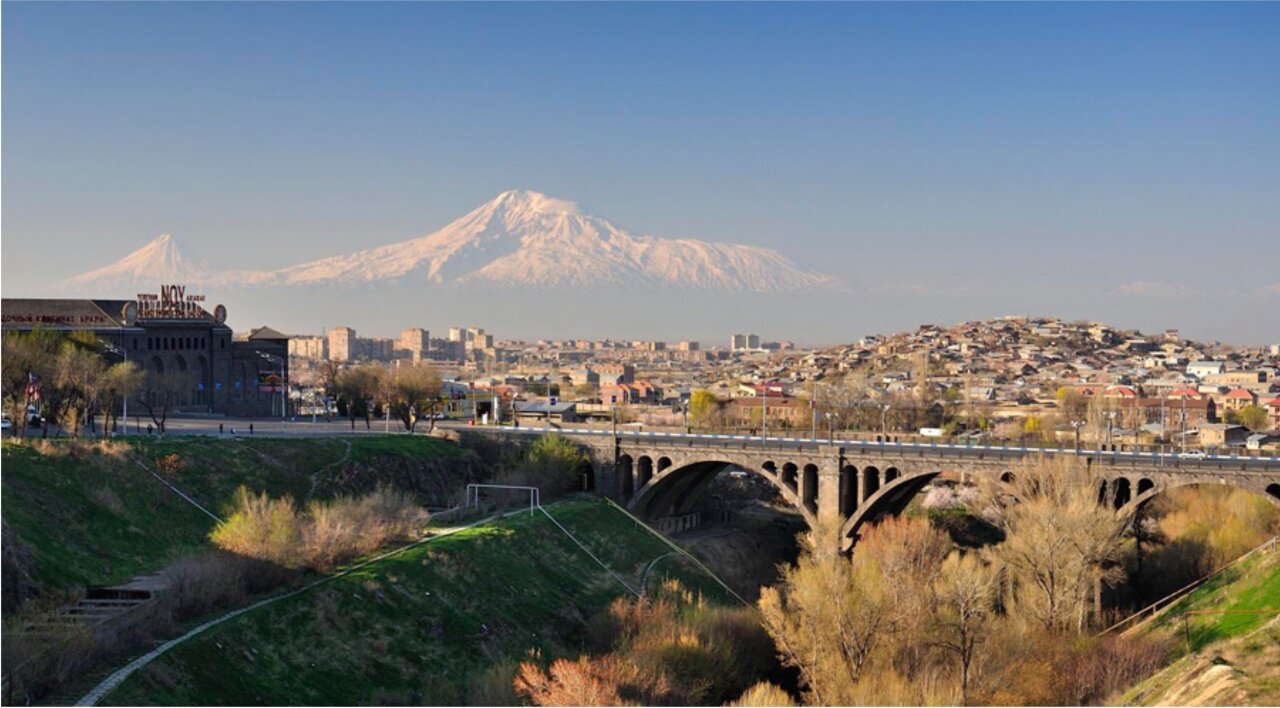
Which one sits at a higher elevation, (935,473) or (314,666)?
(935,473)

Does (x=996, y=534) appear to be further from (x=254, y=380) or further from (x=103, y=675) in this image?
(x=103, y=675)

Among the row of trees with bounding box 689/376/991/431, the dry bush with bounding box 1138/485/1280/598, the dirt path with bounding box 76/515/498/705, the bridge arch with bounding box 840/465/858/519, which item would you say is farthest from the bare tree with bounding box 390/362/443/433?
the dry bush with bounding box 1138/485/1280/598

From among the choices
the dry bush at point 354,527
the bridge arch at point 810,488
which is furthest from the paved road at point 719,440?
the dry bush at point 354,527

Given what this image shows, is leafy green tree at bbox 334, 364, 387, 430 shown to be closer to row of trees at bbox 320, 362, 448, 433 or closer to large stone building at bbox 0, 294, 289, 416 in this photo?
row of trees at bbox 320, 362, 448, 433

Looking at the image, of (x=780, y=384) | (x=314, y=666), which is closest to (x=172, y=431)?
(x=314, y=666)

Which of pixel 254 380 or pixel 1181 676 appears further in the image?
pixel 254 380

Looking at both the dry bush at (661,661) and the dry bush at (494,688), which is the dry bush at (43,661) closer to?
the dry bush at (494,688)

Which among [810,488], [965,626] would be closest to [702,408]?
[810,488]
